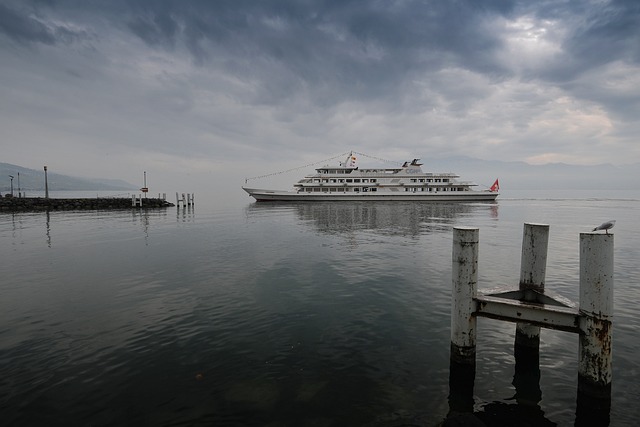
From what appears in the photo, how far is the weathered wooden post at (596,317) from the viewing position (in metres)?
5.10

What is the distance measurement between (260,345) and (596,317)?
21.5ft

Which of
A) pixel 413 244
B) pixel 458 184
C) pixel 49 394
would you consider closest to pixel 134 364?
pixel 49 394

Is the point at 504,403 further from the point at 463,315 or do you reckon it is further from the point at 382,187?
the point at 382,187

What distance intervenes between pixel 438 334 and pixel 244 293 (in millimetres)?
6771

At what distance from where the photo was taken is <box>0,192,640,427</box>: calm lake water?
18.4 ft

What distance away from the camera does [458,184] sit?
7494 centimetres

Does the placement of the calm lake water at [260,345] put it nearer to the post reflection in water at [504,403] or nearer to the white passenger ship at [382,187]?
the post reflection in water at [504,403]

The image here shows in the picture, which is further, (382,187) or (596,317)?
(382,187)

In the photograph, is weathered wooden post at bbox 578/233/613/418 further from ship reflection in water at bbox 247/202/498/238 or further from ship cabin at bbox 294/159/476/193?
ship cabin at bbox 294/159/476/193

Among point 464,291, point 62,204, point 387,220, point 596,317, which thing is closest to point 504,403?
point 464,291

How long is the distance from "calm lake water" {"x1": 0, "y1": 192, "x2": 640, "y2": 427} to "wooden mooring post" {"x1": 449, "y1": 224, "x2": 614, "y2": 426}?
25cm

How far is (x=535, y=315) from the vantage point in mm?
5641

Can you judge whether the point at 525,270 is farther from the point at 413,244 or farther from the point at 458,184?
the point at 458,184

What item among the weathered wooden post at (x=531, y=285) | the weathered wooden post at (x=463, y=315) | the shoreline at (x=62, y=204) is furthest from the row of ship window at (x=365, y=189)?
the weathered wooden post at (x=463, y=315)
